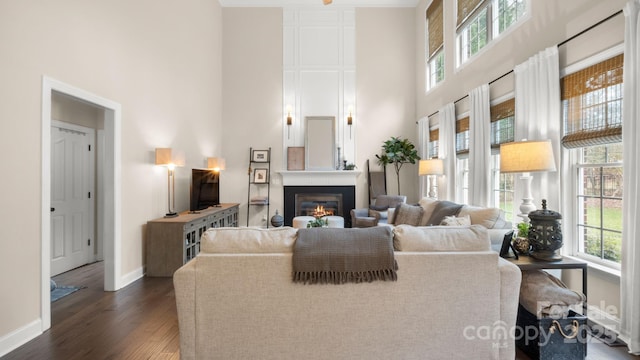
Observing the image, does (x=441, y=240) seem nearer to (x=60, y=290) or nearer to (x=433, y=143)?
(x=60, y=290)

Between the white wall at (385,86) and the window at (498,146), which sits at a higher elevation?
the white wall at (385,86)

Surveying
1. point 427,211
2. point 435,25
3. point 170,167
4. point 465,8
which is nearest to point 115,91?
point 170,167

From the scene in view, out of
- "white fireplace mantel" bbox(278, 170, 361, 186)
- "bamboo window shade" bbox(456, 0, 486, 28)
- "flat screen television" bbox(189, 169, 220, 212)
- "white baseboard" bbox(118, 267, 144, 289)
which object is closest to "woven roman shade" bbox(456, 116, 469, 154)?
"bamboo window shade" bbox(456, 0, 486, 28)

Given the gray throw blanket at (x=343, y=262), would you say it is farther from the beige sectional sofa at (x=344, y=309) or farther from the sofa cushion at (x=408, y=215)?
the sofa cushion at (x=408, y=215)

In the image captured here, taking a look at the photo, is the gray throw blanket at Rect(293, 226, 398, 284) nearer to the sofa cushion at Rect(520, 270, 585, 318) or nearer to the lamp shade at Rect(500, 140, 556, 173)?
the sofa cushion at Rect(520, 270, 585, 318)

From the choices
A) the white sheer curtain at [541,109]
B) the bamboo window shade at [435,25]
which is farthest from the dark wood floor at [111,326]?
the bamboo window shade at [435,25]

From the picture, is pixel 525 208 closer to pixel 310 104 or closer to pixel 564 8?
pixel 564 8

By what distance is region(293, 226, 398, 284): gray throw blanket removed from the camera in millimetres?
1828

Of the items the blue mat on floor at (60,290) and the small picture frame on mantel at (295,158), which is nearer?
the blue mat on floor at (60,290)

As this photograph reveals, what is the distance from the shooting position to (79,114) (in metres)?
4.54

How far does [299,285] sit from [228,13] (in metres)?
7.03

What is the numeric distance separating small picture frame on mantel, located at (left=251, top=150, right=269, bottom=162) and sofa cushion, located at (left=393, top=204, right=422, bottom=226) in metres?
3.35

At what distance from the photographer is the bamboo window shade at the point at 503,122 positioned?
3682 millimetres

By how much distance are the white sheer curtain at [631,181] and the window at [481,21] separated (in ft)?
4.90
